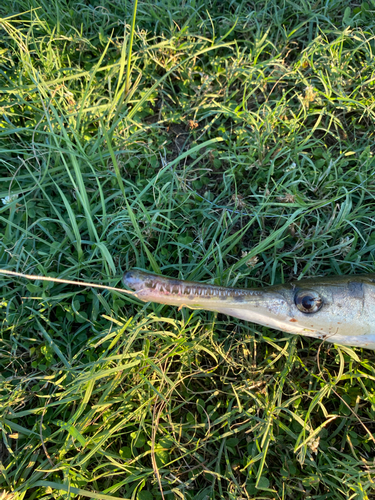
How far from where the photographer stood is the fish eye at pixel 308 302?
218 cm

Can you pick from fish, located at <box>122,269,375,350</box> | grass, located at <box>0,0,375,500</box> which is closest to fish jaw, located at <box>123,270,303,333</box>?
fish, located at <box>122,269,375,350</box>

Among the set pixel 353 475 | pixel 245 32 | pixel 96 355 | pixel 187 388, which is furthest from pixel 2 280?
pixel 245 32

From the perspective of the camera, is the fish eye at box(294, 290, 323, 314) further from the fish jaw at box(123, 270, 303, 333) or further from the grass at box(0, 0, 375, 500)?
the grass at box(0, 0, 375, 500)

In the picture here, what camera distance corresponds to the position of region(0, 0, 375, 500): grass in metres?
2.21

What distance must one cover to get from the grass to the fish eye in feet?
1.10

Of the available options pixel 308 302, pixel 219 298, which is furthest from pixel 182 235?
pixel 308 302

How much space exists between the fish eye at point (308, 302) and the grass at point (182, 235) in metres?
0.33

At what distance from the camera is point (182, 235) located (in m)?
2.65

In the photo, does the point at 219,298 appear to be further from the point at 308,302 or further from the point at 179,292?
the point at 308,302

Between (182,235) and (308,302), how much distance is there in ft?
3.45

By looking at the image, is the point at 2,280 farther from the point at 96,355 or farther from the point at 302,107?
the point at 302,107

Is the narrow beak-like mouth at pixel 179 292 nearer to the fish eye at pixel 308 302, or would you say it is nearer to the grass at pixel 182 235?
the grass at pixel 182 235

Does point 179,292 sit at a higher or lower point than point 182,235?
higher

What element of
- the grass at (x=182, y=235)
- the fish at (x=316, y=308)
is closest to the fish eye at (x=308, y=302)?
the fish at (x=316, y=308)
